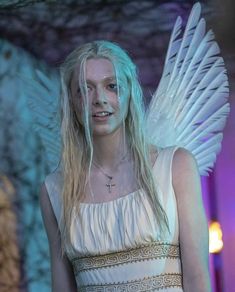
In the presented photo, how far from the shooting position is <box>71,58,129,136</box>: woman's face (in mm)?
1007

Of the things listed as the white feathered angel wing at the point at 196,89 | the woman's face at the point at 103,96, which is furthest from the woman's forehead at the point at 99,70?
the white feathered angel wing at the point at 196,89

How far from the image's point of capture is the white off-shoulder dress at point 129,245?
3.21 ft

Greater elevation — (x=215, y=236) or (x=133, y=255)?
(x=215, y=236)

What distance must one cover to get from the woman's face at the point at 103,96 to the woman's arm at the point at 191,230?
13 centimetres

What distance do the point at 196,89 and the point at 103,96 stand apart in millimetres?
782

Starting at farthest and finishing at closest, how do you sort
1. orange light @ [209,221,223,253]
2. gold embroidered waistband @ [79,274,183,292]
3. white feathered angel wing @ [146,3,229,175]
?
orange light @ [209,221,223,253] → white feathered angel wing @ [146,3,229,175] → gold embroidered waistband @ [79,274,183,292]

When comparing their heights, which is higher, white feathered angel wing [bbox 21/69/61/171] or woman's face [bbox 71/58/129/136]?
white feathered angel wing [bbox 21/69/61/171]

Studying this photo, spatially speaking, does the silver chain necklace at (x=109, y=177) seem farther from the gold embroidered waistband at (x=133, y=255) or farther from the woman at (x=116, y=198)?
the gold embroidered waistband at (x=133, y=255)

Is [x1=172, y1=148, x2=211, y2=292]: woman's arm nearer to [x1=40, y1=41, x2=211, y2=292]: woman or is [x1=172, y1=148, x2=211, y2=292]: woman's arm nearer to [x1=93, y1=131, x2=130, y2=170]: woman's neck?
[x1=40, y1=41, x2=211, y2=292]: woman

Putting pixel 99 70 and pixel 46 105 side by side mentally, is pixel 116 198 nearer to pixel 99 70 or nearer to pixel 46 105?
pixel 99 70

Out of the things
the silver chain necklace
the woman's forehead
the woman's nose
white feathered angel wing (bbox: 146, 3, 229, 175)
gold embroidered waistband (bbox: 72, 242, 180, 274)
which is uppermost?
white feathered angel wing (bbox: 146, 3, 229, 175)

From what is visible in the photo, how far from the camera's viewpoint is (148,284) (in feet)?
3.21

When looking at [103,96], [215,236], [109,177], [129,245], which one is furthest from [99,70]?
[215,236]

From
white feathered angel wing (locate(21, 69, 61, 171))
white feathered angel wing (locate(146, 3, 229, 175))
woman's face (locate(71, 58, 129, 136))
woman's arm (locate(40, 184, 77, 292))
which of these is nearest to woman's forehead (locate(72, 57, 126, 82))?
woman's face (locate(71, 58, 129, 136))
